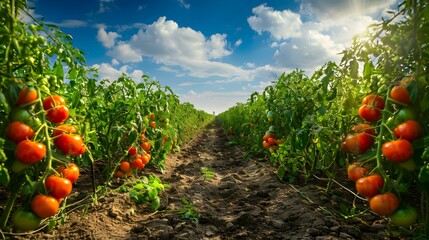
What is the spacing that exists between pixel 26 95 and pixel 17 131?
8.0 inches

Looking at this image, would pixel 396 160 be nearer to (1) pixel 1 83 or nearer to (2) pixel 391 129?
(2) pixel 391 129

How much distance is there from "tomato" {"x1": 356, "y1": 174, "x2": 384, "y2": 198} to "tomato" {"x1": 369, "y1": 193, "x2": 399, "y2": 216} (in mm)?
45

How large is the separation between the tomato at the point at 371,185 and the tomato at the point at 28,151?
73.7 inches

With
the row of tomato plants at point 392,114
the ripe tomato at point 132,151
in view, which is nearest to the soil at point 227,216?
the ripe tomato at point 132,151

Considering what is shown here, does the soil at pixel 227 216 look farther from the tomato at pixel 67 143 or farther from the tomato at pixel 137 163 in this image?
the tomato at pixel 67 143

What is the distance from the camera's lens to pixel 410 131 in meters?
1.75

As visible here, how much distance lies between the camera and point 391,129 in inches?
79.0

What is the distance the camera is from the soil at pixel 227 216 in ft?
8.48

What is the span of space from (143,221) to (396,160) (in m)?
2.25

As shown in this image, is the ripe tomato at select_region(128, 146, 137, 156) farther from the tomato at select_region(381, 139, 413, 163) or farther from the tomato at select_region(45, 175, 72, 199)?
the tomato at select_region(381, 139, 413, 163)

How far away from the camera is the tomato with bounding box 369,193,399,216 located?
5.93 ft

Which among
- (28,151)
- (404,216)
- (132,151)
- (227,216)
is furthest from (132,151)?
(404,216)

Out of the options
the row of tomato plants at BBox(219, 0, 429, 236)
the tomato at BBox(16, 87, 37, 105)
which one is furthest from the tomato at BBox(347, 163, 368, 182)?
the tomato at BBox(16, 87, 37, 105)

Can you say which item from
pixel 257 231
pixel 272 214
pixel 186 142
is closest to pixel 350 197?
pixel 272 214
